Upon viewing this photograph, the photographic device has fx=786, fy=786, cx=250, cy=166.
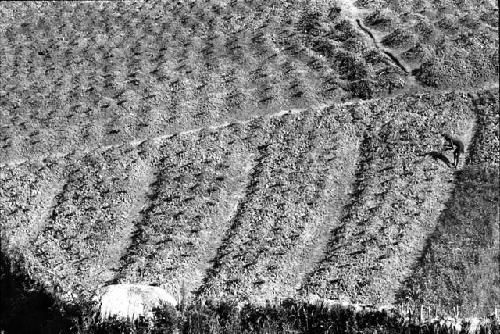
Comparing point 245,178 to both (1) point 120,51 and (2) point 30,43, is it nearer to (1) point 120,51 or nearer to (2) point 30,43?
(1) point 120,51

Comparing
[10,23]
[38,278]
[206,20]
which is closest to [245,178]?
[38,278]

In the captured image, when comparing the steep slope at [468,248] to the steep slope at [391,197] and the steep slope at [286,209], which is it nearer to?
the steep slope at [391,197]

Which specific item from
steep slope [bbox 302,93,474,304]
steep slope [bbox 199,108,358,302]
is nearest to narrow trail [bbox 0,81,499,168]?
steep slope [bbox 302,93,474,304]

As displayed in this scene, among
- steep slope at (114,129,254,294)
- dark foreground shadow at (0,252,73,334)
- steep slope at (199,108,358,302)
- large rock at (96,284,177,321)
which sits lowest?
steep slope at (199,108,358,302)

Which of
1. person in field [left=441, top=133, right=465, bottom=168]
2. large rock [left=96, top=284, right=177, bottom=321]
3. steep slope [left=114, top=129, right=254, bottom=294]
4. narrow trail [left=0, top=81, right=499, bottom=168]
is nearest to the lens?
large rock [left=96, top=284, right=177, bottom=321]

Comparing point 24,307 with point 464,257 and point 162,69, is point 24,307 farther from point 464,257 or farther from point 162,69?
point 162,69

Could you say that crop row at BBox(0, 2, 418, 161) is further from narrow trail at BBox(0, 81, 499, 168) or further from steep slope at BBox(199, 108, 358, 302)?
steep slope at BBox(199, 108, 358, 302)

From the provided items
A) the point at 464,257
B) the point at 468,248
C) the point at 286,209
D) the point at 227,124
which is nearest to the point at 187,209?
the point at 286,209
